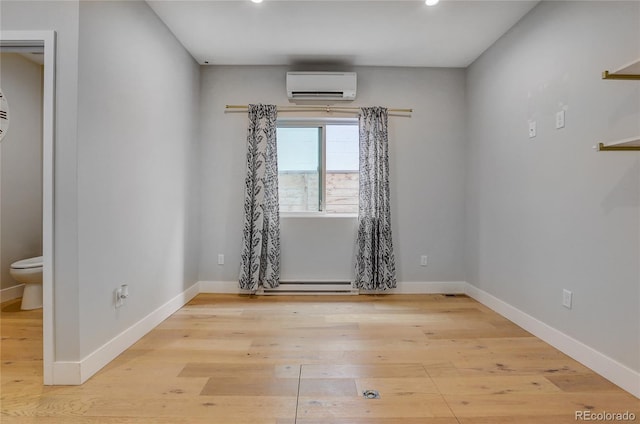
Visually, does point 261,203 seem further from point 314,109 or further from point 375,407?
point 375,407

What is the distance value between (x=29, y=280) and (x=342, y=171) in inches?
126

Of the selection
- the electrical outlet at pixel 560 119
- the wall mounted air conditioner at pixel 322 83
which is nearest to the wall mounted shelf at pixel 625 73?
the electrical outlet at pixel 560 119

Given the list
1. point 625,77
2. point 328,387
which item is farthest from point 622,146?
point 328,387

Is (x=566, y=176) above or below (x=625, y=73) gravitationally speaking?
below

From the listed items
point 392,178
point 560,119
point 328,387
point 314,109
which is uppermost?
point 314,109

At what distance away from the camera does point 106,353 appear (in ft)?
6.27

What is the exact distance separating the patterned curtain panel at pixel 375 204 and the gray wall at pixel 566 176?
0.98 meters

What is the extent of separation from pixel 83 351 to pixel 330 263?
2.29m

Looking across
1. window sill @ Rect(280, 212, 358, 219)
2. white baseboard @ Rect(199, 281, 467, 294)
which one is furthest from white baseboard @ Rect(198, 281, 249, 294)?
white baseboard @ Rect(199, 281, 467, 294)

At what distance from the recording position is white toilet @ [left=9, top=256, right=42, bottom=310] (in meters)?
2.76

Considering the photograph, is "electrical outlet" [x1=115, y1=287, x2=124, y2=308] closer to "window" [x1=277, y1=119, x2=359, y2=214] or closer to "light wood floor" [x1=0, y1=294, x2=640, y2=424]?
"light wood floor" [x1=0, y1=294, x2=640, y2=424]

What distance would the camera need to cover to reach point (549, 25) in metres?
2.24

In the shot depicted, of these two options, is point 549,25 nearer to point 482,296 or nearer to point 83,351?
point 482,296

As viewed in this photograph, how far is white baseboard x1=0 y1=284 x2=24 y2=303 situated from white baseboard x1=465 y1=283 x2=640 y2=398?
485 cm
